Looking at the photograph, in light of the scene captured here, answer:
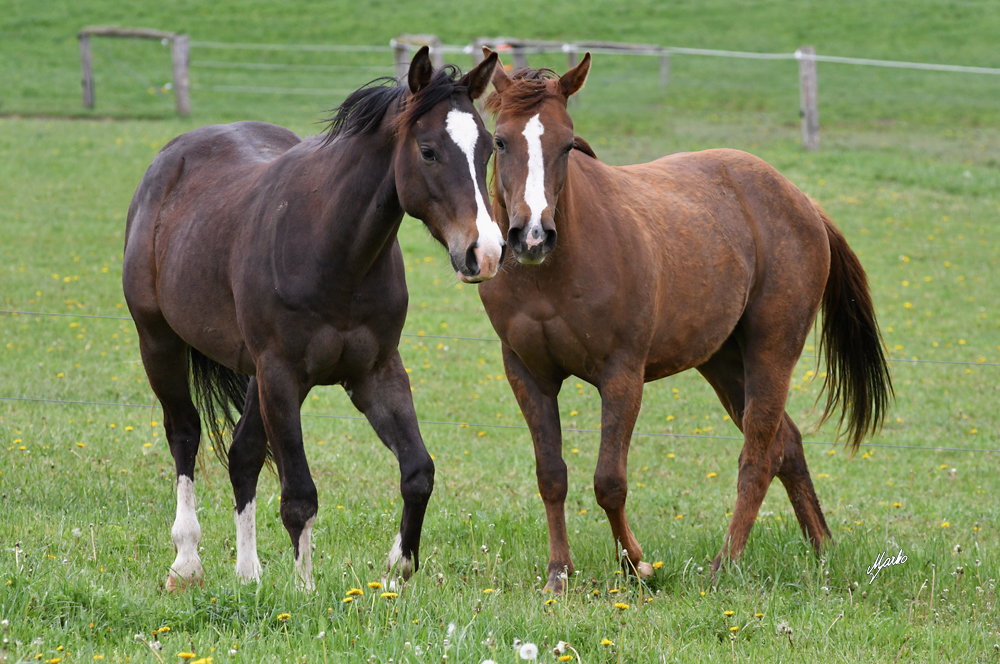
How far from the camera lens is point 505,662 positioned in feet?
10.1

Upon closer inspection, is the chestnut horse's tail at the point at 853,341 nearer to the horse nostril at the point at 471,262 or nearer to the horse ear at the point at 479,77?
the horse ear at the point at 479,77

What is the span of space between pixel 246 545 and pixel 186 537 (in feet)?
A: 0.97

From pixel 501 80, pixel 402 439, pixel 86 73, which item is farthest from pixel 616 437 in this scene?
pixel 86 73

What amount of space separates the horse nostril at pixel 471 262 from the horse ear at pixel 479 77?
0.69 metres

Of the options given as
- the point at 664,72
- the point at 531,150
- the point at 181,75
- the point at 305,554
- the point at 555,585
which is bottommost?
the point at 555,585

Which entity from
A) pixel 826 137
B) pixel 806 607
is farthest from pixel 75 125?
pixel 806 607

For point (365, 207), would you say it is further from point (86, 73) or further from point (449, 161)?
point (86, 73)

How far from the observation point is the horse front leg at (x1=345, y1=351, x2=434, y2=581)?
4.17 m

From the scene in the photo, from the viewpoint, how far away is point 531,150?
13.9 ft

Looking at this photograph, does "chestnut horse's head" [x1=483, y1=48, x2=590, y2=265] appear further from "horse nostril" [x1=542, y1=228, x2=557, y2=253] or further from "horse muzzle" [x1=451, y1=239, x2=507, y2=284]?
"horse muzzle" [x1=451, y1=239, x2=507, y2=284]

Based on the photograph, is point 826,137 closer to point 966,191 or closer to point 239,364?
point 966,191

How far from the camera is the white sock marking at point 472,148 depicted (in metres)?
3.53

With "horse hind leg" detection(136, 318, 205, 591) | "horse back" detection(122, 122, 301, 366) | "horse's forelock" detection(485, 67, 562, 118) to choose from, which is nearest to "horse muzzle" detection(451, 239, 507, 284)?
"horse's forelock" detection(485, 67, 562, 118)

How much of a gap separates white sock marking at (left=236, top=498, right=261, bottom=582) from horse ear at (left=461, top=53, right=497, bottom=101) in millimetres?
2165
